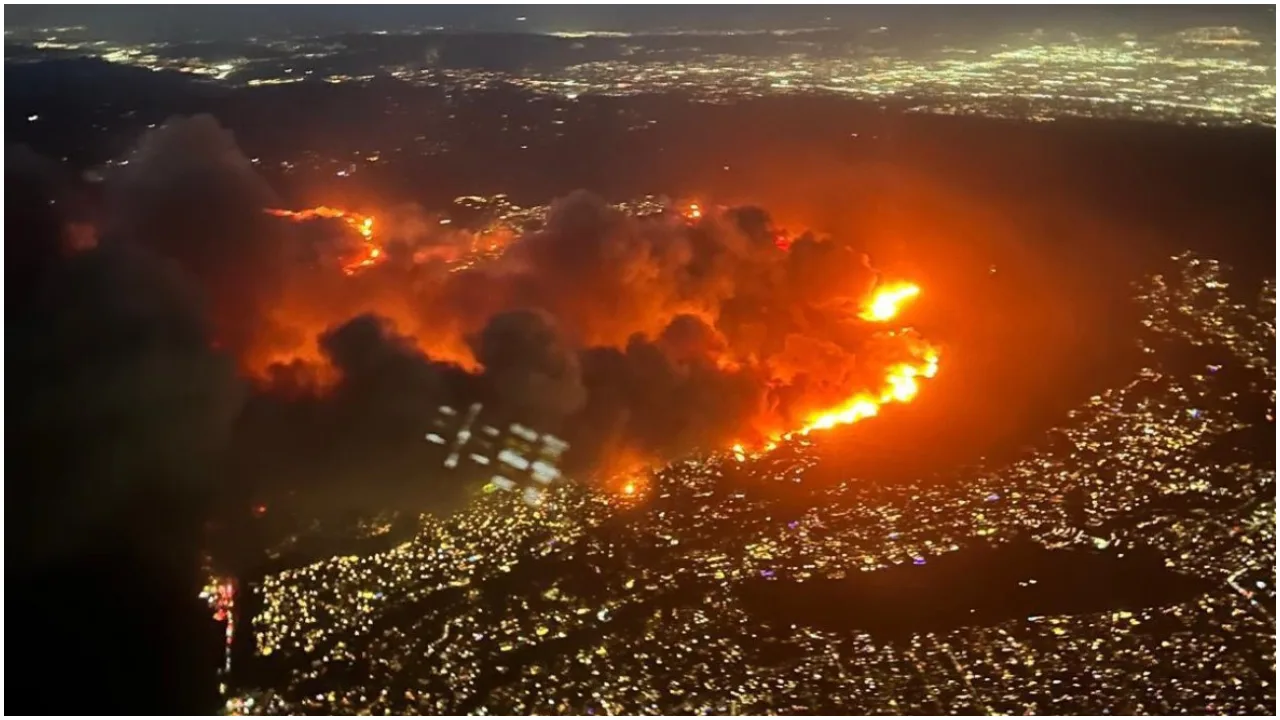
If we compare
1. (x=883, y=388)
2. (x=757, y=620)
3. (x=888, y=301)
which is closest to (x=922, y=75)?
(x=888, y=301)

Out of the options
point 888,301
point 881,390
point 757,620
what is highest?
point 888,301

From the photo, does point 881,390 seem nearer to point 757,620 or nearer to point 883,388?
point 883,388

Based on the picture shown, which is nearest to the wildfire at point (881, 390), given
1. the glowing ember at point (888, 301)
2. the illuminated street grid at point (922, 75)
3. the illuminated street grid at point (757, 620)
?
the glowing ember at point (888, 301)

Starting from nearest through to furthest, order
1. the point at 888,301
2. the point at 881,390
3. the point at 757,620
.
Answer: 1. the point at 757,620
2. the point at 881,390
3. the point at 888,301

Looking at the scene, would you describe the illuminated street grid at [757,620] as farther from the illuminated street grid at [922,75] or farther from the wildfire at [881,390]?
the illuminated street grid at [922,75]

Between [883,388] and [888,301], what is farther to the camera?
[888,301]
